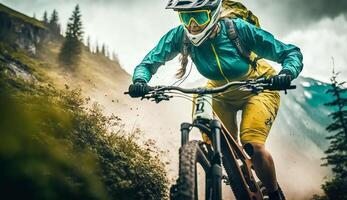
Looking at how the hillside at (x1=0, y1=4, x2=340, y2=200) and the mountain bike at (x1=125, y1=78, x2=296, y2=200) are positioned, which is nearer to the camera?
the mountain bike at (x1=125, y1=78, x2=296, y2=200)

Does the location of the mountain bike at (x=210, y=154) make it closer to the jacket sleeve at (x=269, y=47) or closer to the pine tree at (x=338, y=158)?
the jacket sleeve at (x=269, y=47)

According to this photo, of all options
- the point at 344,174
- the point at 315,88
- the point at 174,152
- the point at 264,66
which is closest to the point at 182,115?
the point at 174,152

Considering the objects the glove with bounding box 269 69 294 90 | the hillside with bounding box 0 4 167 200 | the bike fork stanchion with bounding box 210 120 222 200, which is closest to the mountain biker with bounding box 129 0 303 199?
the glove with bounding box 269 69 294 90

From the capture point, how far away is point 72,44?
43250 millimetres

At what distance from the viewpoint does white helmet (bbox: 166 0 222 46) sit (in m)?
4.79

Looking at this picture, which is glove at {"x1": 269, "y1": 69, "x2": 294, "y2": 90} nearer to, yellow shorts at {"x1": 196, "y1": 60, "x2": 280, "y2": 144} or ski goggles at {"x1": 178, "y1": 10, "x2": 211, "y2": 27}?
yellow shorts at {"x1": 196, "y1": 60, "x2": 280, "y2": 144}

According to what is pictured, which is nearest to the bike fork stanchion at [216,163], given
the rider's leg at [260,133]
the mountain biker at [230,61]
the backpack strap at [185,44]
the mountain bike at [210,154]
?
the mountain bike at [210,154]

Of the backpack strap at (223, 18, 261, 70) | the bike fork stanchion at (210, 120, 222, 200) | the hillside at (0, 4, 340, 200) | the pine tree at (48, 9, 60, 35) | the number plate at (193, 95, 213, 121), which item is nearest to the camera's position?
the bike fork stanchion at (210, 120, 222, 200)

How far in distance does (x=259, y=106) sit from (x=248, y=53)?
77 centimetres

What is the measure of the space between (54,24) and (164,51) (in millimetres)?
76852

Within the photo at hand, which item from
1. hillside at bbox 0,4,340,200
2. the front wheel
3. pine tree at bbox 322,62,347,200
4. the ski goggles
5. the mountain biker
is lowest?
the front wheel

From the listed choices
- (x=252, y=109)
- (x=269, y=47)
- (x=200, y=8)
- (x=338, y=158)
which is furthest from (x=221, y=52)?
(x=338, y=158)

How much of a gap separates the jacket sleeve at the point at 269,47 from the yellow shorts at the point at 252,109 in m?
0.32

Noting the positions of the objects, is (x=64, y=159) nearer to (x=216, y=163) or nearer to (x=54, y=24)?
(x=216, y=163)
